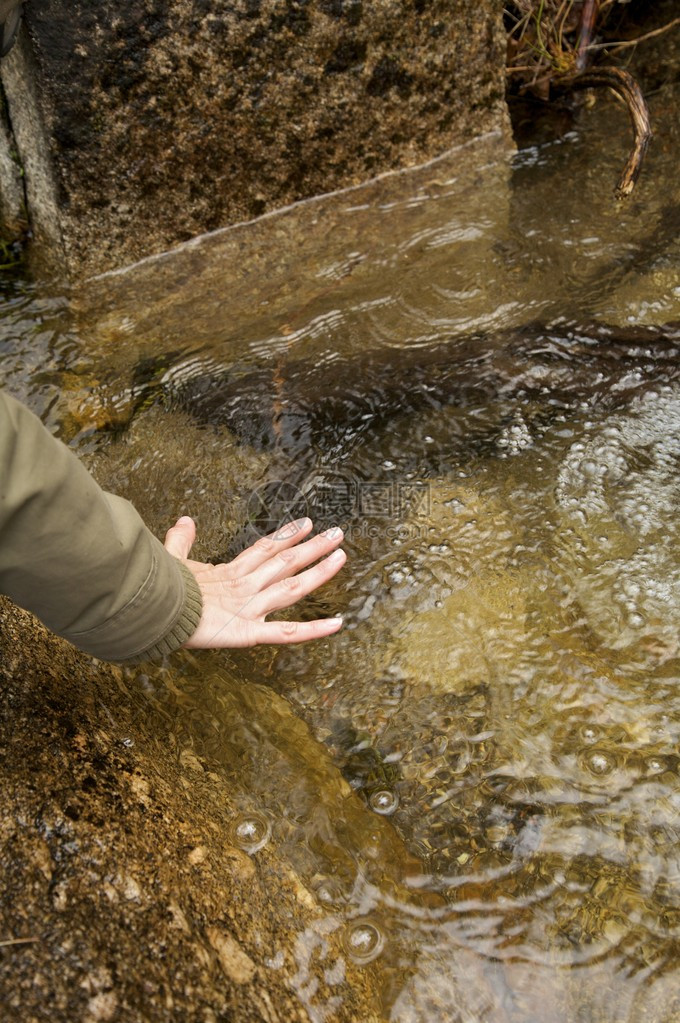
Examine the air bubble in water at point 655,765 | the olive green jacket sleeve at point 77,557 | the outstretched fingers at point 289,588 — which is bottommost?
the air bubble in water at point 655,765

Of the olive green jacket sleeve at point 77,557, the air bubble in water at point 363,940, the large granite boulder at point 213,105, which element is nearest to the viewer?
the olive green jacket sleeve at point 77,557

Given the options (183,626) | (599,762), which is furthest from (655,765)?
(183,626)

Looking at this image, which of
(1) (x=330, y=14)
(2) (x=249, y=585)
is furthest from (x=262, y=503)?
(1) (x=330, y=14)

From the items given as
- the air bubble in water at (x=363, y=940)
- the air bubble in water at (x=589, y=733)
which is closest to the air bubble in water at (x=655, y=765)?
the air bubble in water at (x=589, y=733)

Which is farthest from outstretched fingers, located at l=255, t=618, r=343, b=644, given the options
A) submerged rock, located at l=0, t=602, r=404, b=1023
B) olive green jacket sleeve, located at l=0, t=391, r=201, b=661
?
submerged rock, located at l=0, t=602, r=404, b=1023

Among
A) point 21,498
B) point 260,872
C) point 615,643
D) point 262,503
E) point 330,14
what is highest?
point 330,14

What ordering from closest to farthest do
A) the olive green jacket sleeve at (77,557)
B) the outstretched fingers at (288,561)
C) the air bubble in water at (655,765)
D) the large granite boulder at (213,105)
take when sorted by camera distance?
the olive green jacket sleeve at (77,557)
the air bubble in water at (655,765)
the outstretched fingers at (288,561)
the large granite boulder at (213,105)

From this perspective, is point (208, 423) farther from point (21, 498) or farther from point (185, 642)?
point (21, 498)

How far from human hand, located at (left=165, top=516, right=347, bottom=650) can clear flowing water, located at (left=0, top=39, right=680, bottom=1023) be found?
0.31 m

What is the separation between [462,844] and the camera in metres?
1.76

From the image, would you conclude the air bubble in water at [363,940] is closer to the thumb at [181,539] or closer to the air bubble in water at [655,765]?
the air bubble in water at [655,765]

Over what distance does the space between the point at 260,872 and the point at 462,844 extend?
1.61ft

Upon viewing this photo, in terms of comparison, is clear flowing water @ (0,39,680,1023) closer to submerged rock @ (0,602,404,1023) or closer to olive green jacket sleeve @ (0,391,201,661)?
submerged rock @ (0,602,404,1023)

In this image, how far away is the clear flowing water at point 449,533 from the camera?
1656mm
